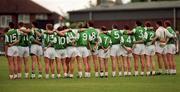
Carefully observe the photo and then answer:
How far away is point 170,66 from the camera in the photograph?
30562 mm

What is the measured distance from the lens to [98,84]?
26.0 meters

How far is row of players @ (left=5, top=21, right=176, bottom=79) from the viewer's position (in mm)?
29422

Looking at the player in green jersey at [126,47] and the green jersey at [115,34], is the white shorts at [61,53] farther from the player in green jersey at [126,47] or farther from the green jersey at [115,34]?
the player in green jersey at [126,47]

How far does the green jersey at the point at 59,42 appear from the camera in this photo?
96.1 ft

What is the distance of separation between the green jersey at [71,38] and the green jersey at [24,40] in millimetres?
1593

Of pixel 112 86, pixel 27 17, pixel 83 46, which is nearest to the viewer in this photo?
pixel 112 86

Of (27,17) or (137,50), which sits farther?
(27,17)

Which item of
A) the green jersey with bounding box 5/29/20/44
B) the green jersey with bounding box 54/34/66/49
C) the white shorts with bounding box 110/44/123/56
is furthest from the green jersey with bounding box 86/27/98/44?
the green jersey with bounding box 5/29/20/44

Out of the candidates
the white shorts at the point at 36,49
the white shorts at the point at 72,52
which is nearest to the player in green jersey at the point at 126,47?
the white shorts at the point at 72,52

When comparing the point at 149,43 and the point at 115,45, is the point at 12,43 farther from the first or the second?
the point at 149,43

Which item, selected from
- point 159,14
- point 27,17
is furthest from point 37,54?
point 27,17

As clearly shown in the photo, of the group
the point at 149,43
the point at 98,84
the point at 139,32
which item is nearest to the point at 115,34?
the point at 139,32

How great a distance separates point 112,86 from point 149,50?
18.8ft

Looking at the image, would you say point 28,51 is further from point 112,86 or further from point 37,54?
point 112,86
